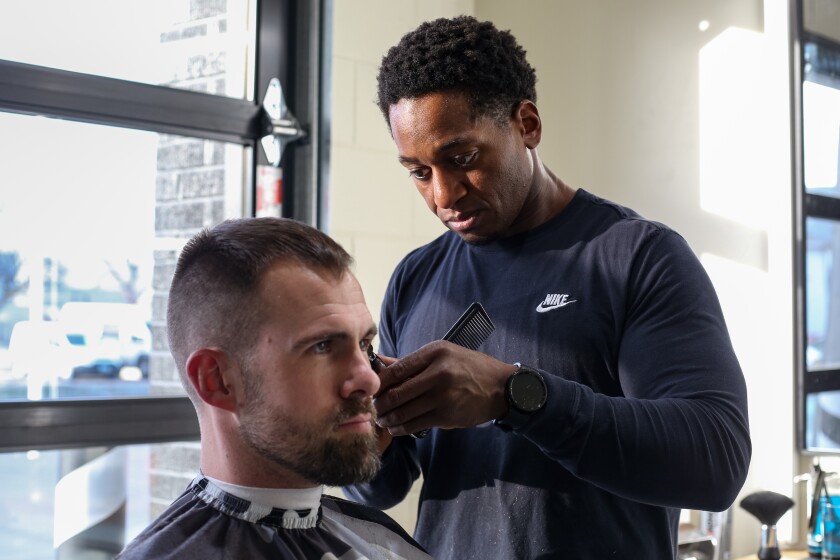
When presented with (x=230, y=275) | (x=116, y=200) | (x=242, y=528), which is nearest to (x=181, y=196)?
(x=116, y=200)

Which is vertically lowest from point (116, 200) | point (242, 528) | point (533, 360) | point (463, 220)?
point (242, 528)

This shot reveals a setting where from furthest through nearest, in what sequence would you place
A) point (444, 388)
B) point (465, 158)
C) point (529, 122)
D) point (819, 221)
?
point (819, 221), point (529, 122), point (465, 158), point (444, 388)

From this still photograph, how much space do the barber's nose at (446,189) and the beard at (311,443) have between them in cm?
39

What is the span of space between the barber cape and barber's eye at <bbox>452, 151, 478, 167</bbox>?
0.60m

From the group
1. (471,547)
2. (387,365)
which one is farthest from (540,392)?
(471,547)

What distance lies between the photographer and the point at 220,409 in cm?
148

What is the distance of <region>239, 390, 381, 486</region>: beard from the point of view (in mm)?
1436

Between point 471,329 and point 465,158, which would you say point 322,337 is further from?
point 465,158

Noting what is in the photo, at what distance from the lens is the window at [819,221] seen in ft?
12.1

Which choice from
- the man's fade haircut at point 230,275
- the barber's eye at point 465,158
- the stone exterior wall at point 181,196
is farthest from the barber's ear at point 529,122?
the stone exterior wall at point 181,196

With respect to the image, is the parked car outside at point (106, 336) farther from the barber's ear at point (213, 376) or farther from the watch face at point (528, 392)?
the watch face at point (528, 392)

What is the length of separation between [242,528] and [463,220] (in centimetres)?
65

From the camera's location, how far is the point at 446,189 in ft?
5.37

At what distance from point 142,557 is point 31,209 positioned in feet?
4.14
